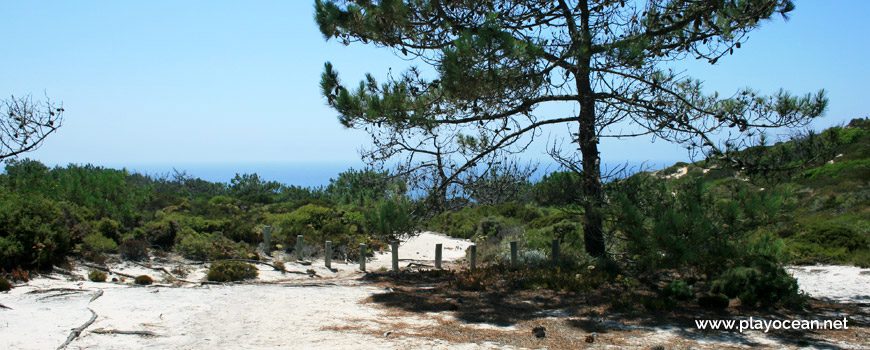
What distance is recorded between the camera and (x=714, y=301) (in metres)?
7.23

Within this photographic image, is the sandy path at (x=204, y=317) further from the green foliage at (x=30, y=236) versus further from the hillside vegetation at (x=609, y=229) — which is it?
the hillside vegetation at (x=609, y=229)

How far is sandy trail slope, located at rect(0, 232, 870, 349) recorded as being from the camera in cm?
571

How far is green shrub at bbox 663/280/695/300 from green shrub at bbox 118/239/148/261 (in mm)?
9804

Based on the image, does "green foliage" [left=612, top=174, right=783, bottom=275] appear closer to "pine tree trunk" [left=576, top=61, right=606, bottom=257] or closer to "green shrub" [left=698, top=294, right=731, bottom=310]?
"green shrub" [left=698, top=294, right=731, bottom=310]

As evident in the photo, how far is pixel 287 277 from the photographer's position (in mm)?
10883

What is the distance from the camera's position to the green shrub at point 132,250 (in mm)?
10930

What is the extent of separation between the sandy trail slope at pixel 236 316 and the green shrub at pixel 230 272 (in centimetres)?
43

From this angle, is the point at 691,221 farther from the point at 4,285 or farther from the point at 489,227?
the point at 489,227

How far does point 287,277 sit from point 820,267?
9900 millimetres

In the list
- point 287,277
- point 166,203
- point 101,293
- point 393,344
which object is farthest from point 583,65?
point 166,203

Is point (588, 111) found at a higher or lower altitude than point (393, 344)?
higher

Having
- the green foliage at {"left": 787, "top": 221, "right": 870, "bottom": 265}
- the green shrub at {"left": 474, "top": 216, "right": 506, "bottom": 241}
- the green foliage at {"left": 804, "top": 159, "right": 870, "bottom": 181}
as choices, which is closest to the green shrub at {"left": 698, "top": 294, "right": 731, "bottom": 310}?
the green foliage at {"left": 787, "top": 221, "right": 870, "bottom": 265}

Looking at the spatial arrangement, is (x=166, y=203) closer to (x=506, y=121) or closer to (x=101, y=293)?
(x=101, y=293)

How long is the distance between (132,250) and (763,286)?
36.1 feet
